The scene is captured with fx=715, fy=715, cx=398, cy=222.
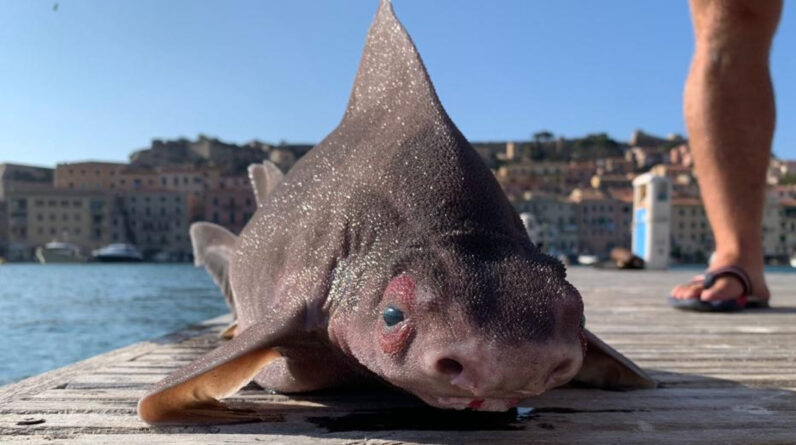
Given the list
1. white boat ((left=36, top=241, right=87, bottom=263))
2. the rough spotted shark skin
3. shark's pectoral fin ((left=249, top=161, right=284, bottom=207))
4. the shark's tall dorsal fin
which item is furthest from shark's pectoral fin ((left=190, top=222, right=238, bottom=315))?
white boat ((left=36, top=241, right=87, bottom=263))

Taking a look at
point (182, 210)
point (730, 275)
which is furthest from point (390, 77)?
point (182, 210)

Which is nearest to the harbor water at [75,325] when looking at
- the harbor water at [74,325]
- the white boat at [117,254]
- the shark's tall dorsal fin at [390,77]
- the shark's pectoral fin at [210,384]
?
the harbor water at [74,325]

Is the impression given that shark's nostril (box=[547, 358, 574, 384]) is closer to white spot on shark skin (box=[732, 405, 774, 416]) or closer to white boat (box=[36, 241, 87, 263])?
white spot on shark skin (box=[732, 405, 774, 416])

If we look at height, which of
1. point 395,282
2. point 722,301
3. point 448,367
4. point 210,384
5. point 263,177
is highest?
point 263,177

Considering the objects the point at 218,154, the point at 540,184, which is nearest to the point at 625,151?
the point at 540,184

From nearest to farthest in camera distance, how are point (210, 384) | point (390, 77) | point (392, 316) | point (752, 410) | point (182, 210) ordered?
1. point (392, 316)
2. point (210, 384)
3. point (752, 410)
4. point (390, 77)
5. point (182, 210)

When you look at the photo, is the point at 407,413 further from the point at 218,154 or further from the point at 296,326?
the point at 218,154

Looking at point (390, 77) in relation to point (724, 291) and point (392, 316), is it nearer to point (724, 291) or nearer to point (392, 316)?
point (392, 316)

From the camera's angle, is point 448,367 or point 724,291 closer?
point 448,367
